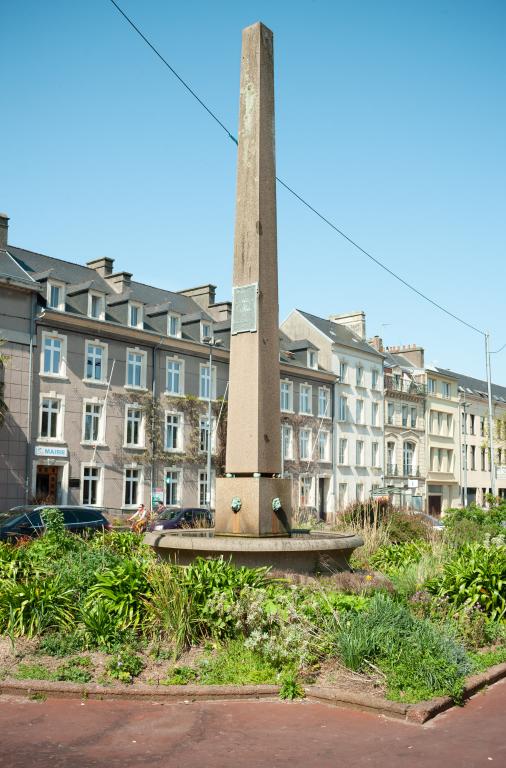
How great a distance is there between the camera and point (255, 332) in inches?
430

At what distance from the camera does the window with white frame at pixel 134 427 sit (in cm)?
3744

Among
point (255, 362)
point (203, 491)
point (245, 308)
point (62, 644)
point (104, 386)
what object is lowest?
point (62, 644)

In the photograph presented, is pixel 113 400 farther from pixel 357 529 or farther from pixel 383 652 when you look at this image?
pixel 383 652

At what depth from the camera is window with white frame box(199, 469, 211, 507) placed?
4097cm

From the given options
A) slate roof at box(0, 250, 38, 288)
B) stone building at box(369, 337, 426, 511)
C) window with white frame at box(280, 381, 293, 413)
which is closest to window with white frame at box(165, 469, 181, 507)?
window with white frame at box(280, 381, 293, 413)

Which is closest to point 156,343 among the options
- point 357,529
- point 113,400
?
point 113,400

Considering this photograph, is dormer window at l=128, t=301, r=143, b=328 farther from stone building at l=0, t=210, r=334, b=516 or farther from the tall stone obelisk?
the tall stone obelisk

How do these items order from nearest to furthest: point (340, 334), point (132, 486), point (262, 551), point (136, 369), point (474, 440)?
point (262, 551), point (132, 486), point (136, 369), point (340, 334), point (474, 440)

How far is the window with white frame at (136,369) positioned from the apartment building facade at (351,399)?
16.9 m

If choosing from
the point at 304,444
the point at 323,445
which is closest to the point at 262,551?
the point at 304,444

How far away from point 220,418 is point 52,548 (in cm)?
3147

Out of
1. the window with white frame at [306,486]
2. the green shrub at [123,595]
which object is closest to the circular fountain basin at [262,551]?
the green shrub at [123,595]

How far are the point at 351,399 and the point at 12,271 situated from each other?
27141mm

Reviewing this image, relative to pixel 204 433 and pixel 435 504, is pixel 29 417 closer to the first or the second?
pixel 204 433
